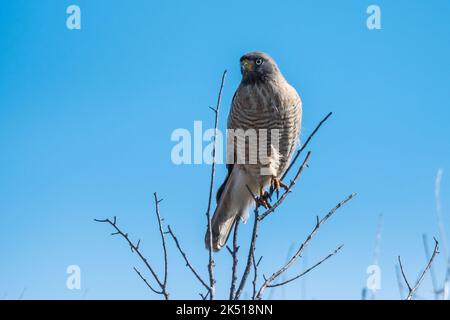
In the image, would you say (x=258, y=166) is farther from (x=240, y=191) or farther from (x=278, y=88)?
(x=278, y=88)

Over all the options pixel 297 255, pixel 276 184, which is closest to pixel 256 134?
pixel 276 184

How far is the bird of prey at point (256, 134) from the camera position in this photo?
18.5 ft

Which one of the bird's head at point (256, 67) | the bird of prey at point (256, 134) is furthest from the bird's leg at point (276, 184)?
the bird's head at point (256, 67)

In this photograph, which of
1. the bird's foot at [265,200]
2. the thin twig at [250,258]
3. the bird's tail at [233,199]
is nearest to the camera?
the thin twig at [250,258]

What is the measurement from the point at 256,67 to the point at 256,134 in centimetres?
73

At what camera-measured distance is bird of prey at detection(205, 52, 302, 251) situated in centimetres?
564

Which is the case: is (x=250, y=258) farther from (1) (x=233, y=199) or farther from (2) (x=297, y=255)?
(1) (x=233, y=199)

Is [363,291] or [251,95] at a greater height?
[251,95]

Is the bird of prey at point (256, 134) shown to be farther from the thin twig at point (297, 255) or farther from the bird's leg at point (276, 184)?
the thin twig at point (297, 255)

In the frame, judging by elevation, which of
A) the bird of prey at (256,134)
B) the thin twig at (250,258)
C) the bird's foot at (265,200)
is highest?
the bird of prey at (256,134)

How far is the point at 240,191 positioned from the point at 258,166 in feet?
1.20

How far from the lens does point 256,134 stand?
561 cm

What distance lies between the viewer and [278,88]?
5.80 m
